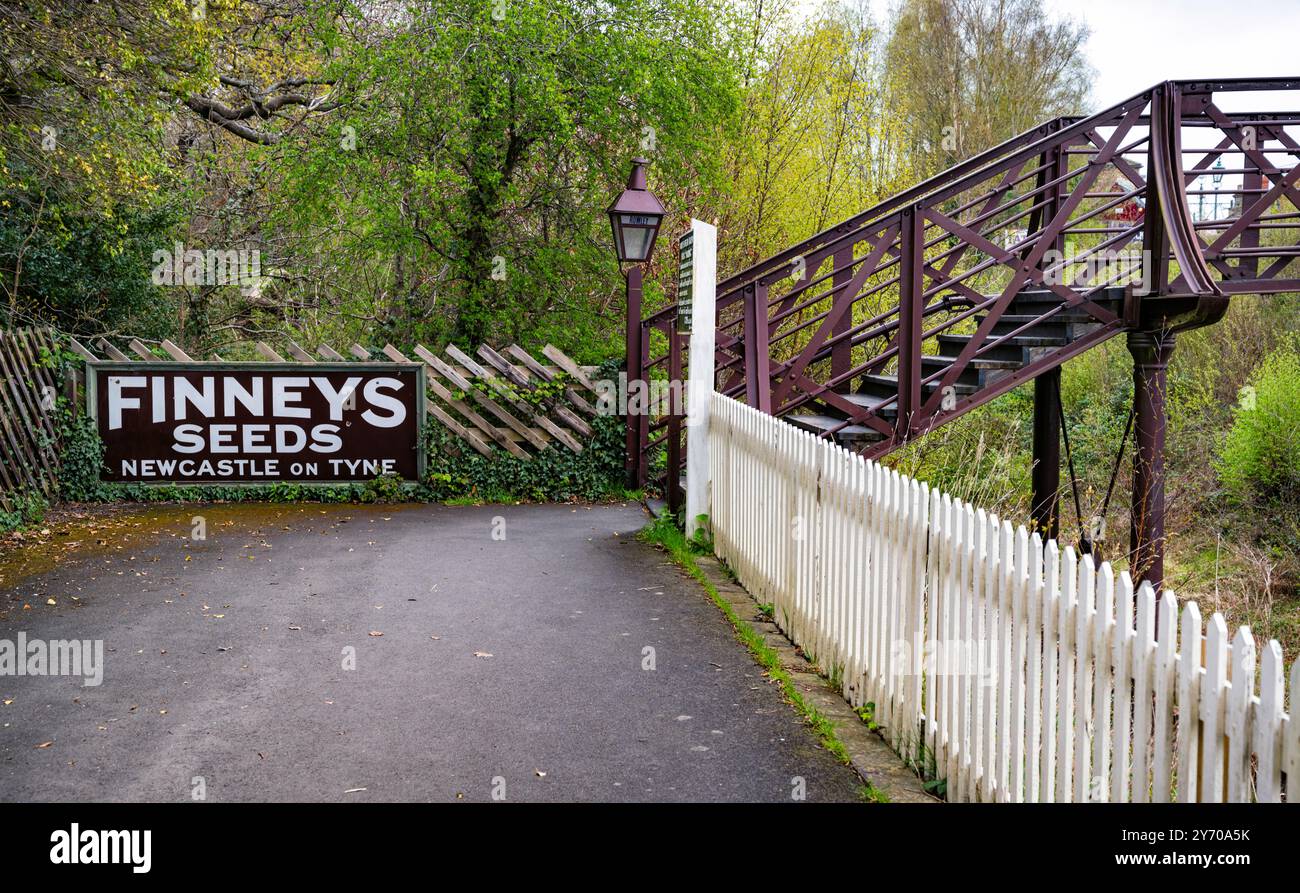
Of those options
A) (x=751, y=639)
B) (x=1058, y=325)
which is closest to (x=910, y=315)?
(x=1058, y=325)

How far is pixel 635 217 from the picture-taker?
10.7m

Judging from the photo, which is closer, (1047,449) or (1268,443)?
(1047,449)

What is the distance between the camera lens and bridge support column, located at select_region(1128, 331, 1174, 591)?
8.59 metres

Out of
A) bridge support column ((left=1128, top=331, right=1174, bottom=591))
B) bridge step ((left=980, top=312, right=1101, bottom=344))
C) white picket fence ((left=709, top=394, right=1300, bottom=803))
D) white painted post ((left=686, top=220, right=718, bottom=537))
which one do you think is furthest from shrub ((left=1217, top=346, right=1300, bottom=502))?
white picket fence ((left=709, top=394, right=1300, bottom=803))

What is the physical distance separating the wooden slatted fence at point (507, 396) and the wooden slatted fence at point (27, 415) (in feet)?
2.71

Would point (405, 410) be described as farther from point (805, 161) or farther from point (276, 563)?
point (805, 161)

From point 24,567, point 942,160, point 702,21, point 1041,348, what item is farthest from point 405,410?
point 942,160

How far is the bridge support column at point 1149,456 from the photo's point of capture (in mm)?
8594

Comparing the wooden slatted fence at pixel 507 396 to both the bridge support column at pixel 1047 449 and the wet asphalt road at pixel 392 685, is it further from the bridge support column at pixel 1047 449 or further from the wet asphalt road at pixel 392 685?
the bridge support column at pixel 1047 449

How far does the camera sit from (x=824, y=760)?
183 inches

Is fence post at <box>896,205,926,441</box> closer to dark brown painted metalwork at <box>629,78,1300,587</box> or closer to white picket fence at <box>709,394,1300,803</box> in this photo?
dark brown painted metalwork at <box>629,78,1300,587</box>

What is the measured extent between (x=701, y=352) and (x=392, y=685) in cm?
427

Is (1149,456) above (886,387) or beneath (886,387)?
beneath

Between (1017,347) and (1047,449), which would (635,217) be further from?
(1047,449)
